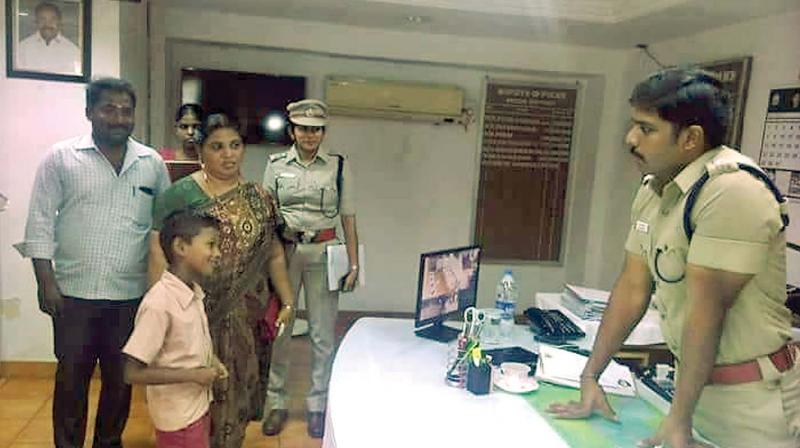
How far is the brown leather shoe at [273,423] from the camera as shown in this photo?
2842mm

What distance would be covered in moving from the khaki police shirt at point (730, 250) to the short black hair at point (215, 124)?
57.0 inches

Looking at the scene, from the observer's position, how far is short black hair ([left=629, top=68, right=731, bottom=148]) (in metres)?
1.29

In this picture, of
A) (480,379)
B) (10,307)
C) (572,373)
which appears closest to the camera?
(480,379)

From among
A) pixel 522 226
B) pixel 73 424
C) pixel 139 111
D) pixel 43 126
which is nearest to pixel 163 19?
pixel 139 111

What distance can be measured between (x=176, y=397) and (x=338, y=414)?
57 cm

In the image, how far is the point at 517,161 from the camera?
4.84 meters

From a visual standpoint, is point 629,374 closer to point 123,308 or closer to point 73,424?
point 123,308

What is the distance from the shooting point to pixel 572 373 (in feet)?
6.10

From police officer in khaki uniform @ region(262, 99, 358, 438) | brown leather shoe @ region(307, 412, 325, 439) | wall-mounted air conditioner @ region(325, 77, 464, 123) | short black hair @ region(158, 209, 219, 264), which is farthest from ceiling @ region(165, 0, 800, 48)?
brown leather shoe @ region(307, 412, 325, 439)

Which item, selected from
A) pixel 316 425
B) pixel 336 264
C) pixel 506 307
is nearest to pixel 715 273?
pixel 506 307

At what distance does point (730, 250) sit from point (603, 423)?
0.60m

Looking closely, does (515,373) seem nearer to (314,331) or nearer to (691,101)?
(691,101)

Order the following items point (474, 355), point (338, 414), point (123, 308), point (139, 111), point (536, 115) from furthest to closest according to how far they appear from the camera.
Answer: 1. point (536, 115)
2. point (139, 111)
3. point (123, 308)
4. point (474, 355)
5. point (338, 414)

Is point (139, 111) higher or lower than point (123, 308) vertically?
higher
